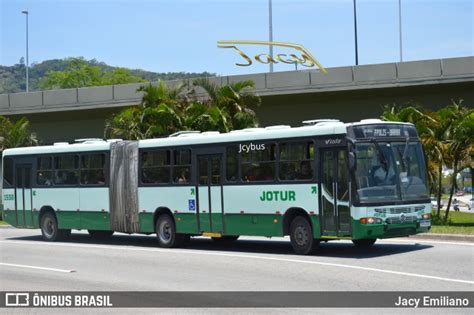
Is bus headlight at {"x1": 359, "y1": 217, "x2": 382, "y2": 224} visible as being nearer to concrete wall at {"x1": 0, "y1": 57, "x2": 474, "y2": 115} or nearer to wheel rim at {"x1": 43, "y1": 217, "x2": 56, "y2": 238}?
wheel rim at {"x1": 43, "y1": 217, "x2": 56, "y2": 238}

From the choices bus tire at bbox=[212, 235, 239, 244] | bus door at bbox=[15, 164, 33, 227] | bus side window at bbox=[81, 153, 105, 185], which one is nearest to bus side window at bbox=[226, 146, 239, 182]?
bus tire at bbox=[212, 235, 239, 244]

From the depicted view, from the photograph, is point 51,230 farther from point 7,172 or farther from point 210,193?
point 210,193

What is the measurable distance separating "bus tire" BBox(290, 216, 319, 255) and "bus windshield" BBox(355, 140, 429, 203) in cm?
170

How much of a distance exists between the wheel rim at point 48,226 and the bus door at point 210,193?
7.55 m

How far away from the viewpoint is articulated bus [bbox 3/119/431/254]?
61.6 feet

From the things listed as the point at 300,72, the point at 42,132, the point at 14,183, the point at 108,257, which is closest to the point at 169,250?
the point at 108,257

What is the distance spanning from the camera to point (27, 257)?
72.2 ft

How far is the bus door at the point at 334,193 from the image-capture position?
1861 centimetres

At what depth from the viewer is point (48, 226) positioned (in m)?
28.2

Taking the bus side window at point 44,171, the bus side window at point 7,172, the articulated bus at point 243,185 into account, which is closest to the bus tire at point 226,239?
the articulated bus at point 243,185

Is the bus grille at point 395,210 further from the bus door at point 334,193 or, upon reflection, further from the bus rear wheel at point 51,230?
the bus rear wheel at point 51,230

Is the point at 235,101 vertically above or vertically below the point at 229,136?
above

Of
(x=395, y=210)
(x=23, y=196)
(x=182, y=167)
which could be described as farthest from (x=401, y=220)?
(x=23, y=196)

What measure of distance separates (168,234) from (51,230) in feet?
20.2
